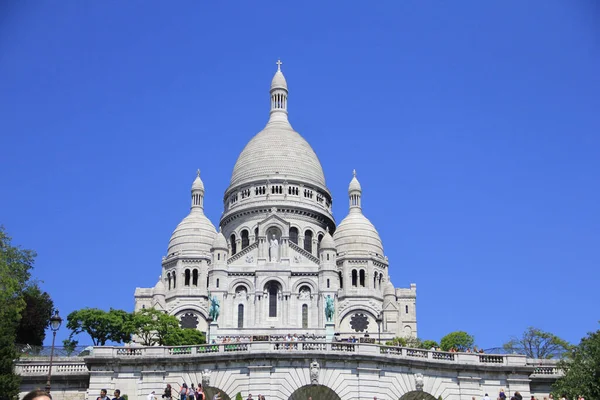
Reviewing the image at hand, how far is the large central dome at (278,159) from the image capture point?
124 m

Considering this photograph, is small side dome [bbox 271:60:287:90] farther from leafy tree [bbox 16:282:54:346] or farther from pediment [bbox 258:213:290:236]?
leafy tree [bbox 16:282:54:346]

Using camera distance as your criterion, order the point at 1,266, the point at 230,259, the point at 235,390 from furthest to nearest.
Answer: the point at 230,259 → the point at 1,266 → the point at 235,390

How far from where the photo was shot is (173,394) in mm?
41500

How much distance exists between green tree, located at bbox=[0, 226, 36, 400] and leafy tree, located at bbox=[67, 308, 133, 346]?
15.8 metres

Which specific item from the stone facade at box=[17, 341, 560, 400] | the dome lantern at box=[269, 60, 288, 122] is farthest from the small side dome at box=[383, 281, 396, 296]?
the stone facade at box=[17, 341, 560, 400]

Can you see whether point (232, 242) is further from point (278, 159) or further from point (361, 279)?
point (361, 279)

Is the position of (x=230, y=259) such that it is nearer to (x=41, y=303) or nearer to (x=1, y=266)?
(x=41, y=303)

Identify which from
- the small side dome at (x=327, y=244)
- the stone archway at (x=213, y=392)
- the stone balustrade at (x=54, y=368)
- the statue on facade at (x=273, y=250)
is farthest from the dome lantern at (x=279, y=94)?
the stone archway at (x=213, y=392)

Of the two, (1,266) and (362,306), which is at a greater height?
(362,306)

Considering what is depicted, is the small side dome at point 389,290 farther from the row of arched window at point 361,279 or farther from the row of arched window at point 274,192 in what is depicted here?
the row of arched window at point 274,192

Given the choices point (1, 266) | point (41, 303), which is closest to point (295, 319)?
point (41, 303)

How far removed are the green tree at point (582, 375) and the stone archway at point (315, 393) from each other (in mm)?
10219

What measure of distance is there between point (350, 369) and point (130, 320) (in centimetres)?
4019

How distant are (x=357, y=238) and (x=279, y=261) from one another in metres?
12.9
